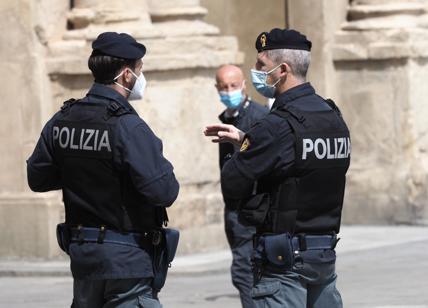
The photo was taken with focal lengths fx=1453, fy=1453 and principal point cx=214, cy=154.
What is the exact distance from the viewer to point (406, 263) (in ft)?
41.6

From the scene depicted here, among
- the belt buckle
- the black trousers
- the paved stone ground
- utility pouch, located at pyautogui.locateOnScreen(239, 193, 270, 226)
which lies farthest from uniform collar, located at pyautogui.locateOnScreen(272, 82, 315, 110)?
the paved stone ground

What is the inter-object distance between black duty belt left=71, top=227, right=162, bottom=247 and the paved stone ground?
4326 millimetres

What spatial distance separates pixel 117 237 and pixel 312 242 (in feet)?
2.75

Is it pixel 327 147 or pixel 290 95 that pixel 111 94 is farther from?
pixel 327 147

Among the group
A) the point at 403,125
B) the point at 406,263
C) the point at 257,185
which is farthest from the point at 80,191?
the point at 403,125

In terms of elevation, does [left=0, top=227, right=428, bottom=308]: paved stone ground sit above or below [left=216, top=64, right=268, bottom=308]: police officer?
below

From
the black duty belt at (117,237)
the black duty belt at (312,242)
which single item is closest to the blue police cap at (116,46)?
the black duty belt at (117,237)

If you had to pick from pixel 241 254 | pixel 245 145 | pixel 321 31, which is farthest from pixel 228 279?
pixel 245 145

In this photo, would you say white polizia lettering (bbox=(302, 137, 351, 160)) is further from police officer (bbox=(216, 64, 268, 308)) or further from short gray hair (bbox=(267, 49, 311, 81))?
police officer (bbox=(216, 64, 268, 308))

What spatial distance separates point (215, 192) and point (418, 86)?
2939 millimetres

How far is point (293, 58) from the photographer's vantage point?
6.38 meters

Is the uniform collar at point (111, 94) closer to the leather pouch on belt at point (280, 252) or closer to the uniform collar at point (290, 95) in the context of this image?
the uniform collar at point (290, 95)

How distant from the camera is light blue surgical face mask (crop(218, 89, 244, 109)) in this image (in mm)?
10221

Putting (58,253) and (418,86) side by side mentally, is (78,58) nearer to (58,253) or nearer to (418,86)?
(58,253)
